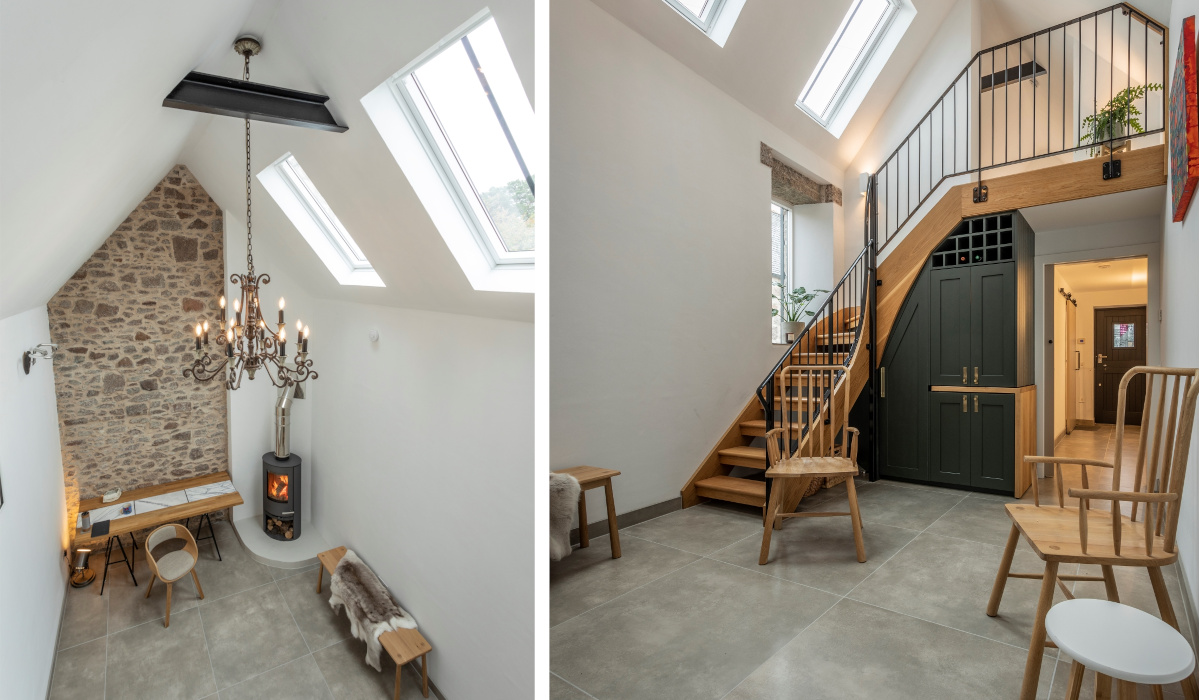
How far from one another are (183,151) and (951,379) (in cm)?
401

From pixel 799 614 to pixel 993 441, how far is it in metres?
2.39

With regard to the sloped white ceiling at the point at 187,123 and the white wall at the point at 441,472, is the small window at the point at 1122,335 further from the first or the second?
the sloped white ceiling at the point at 187,123

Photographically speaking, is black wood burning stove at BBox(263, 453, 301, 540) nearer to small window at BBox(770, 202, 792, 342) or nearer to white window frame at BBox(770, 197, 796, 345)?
small window at BBox(770, 202, 792, 342)

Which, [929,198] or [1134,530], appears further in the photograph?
[929,198]

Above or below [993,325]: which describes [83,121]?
above

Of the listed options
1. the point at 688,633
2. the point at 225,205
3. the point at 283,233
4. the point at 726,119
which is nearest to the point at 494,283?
the point at 283,233

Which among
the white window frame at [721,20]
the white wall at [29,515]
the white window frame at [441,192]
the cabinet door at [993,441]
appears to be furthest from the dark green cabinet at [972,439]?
the white wall at [29,515]

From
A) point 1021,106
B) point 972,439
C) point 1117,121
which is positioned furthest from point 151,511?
point 1021,106

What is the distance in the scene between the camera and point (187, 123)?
122 cm

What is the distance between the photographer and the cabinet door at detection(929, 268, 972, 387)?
3.61 metres

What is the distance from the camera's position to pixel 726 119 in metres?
3.58

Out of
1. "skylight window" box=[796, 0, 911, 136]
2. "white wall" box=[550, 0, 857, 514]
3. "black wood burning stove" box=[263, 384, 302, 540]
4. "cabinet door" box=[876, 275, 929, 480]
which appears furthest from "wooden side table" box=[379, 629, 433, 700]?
"skylight window" box=[796, 0, 911, 136]

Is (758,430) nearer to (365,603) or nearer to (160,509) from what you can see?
(365,603)

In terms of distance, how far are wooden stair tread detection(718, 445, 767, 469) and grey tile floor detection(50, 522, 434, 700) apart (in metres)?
2.24
